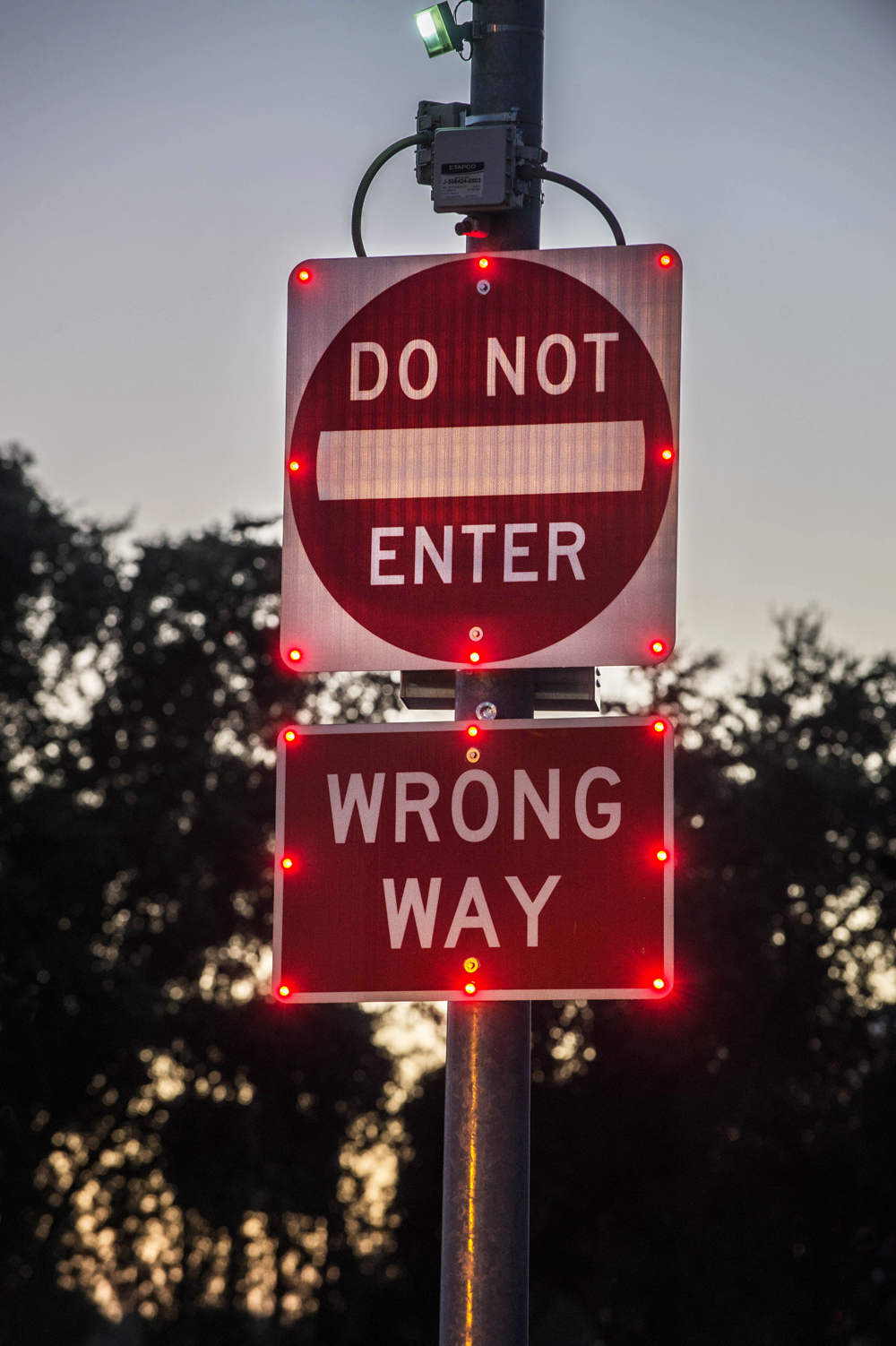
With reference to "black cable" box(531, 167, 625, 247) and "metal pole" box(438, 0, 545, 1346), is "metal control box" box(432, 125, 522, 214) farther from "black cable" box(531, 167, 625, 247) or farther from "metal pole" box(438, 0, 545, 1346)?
"metal pole" box(438, 0, 545, 1346)

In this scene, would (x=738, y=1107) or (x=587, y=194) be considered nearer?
(x=587, y=194)

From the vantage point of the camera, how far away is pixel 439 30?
3541 millimetres

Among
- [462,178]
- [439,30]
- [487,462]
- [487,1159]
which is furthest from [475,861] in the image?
[439,30]

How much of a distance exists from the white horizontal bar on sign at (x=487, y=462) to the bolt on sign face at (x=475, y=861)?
43cm

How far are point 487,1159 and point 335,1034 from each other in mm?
31767

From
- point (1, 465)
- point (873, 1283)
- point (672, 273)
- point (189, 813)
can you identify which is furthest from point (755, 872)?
point (672, 273)

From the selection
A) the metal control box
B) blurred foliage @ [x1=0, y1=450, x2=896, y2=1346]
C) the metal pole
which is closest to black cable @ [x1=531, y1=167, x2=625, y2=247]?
the metal control box

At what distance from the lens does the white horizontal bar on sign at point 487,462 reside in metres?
3.15

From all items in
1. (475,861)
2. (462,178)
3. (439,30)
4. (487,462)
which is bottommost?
(475,861)

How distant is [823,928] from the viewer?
3319 cm

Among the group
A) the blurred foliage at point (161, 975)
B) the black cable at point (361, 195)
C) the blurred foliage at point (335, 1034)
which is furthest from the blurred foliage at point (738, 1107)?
the black cable at point (361, 195)

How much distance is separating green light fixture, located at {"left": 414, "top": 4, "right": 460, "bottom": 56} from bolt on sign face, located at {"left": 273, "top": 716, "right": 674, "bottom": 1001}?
1.41m

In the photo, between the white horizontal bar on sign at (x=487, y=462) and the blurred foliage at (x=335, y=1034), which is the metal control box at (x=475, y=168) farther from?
the blurred foliage at (x=335, y=1034)

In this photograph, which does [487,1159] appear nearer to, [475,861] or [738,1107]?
[475,861]
